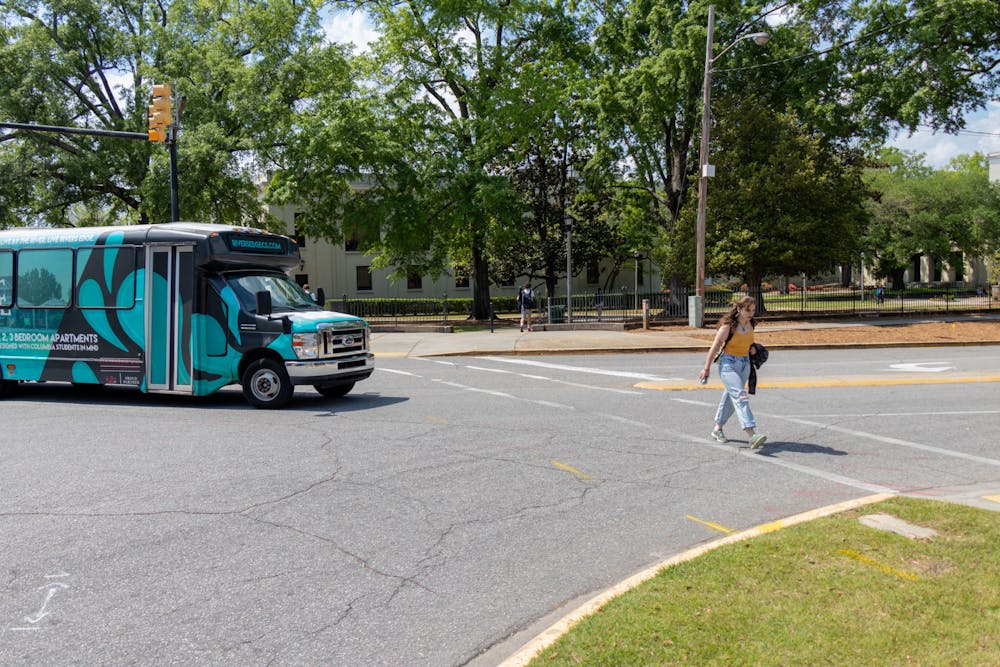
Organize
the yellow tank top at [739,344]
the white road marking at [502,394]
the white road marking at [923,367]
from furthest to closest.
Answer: the white road marking at [923,367], the white road marking at [502,394], the yellow tank top at [739,344]

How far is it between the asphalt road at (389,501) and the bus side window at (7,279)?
7.11ft

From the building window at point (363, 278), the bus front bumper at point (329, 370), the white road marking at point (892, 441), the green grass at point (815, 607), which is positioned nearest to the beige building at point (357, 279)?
the building window at point (363, 278)

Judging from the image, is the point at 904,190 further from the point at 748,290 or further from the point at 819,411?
the point at 819,411

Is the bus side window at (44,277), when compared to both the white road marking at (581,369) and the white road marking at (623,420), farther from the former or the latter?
the white road marking at (581,369)

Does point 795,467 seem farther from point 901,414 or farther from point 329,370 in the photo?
point 329,370

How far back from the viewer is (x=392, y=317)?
120ft

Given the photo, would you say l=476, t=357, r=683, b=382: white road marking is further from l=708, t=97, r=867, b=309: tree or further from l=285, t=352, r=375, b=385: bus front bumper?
l=708, t=97, r=867, b=309: tree

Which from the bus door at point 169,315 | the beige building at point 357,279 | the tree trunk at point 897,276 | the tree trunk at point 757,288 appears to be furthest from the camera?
the tree trunk at point 897,276

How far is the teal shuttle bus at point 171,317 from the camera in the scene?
39.9 ft

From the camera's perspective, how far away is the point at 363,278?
56594 mm

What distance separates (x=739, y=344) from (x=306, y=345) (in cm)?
646

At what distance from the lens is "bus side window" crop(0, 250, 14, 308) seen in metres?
13.5

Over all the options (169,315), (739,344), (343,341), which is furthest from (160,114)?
(739,344)

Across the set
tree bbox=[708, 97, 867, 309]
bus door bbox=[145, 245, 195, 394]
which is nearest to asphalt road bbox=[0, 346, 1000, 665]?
bus door bbox=[145, 245, 195, 394]
